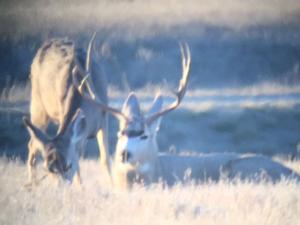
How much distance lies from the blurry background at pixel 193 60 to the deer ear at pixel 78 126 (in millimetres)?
801

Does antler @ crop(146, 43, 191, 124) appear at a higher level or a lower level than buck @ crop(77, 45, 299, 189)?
higher

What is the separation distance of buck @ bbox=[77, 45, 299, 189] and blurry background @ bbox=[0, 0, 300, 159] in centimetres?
66

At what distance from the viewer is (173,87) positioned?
235 inches

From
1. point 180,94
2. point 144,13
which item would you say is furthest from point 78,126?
point 144,13

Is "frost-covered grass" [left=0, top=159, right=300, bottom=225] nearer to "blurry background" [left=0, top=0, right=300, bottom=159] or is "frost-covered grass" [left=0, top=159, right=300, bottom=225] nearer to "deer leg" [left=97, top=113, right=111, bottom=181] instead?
"deer leg" [left=97, top=113, right=111, bottom=181]

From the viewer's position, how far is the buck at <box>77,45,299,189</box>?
15.0 ft

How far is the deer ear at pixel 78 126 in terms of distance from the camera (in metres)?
4.35

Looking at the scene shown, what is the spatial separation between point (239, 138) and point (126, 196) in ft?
7.27

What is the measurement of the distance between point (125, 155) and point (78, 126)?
1.08 ft

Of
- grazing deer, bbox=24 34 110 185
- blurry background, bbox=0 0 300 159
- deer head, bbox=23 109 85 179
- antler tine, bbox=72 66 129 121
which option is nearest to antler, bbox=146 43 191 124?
antler tine, bbox=72 66 129 121

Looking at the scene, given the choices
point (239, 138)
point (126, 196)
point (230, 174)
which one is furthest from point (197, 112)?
point (126, 196)

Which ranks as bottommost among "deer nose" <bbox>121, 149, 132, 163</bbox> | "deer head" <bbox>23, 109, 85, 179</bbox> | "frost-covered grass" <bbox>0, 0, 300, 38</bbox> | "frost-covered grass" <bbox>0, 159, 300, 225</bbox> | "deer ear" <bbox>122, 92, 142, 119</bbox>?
"frost-covered grass" <bbox>0, 159, 300, 225</bbox>

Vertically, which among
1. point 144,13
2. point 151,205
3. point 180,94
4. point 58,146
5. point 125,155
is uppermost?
point 144,13

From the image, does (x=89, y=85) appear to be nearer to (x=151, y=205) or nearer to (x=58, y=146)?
(x=58, y=146)
